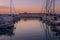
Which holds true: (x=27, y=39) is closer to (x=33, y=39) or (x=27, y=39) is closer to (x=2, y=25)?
(x=33, y=39)

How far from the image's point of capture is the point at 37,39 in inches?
472

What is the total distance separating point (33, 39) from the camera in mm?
11883

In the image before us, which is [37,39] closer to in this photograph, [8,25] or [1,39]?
[1,39]

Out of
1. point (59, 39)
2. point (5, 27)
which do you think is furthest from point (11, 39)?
point (5, 27)

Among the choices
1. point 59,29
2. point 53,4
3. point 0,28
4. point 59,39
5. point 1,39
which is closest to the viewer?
point 59,39

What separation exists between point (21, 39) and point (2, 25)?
5.53 meters

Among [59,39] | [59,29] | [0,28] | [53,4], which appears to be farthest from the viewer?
[53,4]

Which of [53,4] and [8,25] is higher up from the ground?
[53,4]

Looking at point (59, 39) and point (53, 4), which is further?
point (53, 4)

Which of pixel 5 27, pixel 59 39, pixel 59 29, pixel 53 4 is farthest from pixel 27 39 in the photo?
pixel 53 4

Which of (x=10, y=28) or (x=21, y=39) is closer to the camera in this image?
(x=21, y=39)

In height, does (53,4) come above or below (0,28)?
above

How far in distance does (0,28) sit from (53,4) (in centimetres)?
641

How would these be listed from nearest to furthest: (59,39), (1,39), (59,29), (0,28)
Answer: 1. (59,39)
2. (1,39)
3. (59,29)
4. (0,28)
